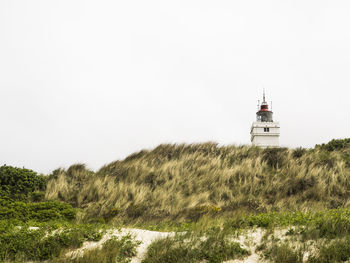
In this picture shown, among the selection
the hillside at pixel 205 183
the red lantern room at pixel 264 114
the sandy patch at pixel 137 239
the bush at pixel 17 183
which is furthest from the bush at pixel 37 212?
the red lantern room at pixel 264 114

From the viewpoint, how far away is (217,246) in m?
5.61

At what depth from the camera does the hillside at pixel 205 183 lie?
35.8 ft

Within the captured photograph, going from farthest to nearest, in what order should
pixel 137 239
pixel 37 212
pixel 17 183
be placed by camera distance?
1. pixel 17 183
2. pixel 37 212
3. pixel 137 239

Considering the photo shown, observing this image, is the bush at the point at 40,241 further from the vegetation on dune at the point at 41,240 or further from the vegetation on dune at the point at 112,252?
the vegetation on dune at the point at 112,252

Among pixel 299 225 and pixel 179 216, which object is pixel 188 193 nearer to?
pixel 179 216

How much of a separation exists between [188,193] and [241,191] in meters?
2.27

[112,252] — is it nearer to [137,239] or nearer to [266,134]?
[137,239]

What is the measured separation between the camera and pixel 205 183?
13.2 m

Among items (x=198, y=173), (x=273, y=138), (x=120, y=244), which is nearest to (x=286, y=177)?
(x=198, y=173)

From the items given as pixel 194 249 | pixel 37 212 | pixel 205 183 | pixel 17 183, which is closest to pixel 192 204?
pixel 205 183

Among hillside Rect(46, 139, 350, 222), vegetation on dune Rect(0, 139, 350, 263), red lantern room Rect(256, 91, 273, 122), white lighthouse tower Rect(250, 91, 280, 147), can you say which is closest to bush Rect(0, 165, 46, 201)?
vegetation on dune Rect(0, 139, 350, 263)

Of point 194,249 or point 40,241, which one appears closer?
point 194,249

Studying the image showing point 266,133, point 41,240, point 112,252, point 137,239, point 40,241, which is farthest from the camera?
point 266,133

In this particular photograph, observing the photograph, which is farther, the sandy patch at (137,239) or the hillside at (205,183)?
the hillside at (205,183)
